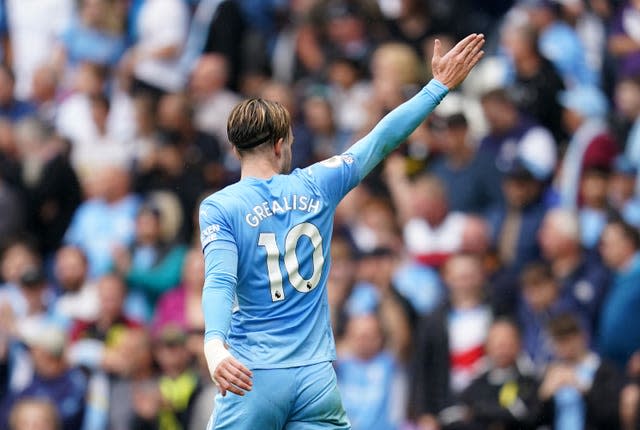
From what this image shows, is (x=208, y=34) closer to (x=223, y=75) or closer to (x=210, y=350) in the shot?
(x=223, y=75)

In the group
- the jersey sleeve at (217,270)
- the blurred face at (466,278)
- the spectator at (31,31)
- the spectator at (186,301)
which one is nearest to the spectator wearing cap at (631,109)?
the blurred face at (466,278)

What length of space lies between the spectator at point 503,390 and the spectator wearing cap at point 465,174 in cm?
180

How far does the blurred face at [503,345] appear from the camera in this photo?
34.4ft

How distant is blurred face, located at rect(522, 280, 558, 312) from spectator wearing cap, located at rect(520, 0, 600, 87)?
2.70 meters

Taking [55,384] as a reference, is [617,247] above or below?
above

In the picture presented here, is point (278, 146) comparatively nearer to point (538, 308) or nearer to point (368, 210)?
point (538, 308)

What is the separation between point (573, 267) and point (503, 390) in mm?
1205

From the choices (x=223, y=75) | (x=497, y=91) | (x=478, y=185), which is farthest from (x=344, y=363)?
(x=223, y=75)

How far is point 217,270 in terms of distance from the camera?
6105 mm

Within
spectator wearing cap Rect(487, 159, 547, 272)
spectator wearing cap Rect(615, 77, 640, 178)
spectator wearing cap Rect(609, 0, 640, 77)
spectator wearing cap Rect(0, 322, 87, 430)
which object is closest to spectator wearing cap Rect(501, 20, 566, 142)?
spectator wearing cap Rect(609, 0, 640, 77)

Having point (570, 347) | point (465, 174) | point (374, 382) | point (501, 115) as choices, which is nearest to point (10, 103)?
point (465, 174)

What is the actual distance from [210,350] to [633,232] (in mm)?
5491

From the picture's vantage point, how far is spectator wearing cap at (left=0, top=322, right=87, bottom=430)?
12.3 meters

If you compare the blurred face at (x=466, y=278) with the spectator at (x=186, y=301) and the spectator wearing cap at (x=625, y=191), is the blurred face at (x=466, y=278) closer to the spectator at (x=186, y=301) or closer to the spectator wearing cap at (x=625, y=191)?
the spectator wearing cap at (x=625, y=191)
